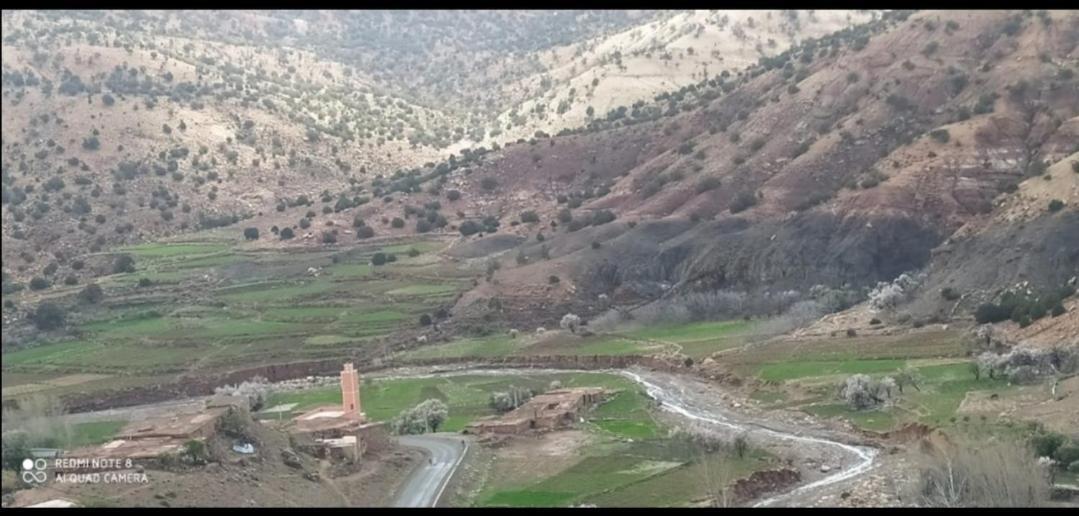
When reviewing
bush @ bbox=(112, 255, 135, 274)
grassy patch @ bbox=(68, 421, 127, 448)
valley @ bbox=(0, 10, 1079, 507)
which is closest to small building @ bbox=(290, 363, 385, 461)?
valley @ bbox=(0, 10, 1079, 507)

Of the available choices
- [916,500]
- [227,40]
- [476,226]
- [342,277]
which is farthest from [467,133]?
[916,500]

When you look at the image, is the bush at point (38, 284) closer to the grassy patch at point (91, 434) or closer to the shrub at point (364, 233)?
the shrub at point (364, 233)

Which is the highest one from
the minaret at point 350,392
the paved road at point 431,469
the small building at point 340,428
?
the minaret at point 350,392

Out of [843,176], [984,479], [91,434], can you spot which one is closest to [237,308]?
[843,176]

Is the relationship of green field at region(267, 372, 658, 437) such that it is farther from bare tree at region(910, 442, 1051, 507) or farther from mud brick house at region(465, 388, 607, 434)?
bare tree at region(910, 442, 1051, 507)

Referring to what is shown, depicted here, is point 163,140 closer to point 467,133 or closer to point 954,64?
point 467,133

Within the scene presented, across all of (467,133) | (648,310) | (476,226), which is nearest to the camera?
(648,310)

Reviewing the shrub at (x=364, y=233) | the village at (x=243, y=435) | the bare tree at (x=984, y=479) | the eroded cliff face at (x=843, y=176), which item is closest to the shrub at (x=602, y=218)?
the eroded cliff face at (x=843, y=176)
